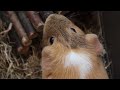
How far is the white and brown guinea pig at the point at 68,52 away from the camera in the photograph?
203 cm

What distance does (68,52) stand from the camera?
2.08 meters

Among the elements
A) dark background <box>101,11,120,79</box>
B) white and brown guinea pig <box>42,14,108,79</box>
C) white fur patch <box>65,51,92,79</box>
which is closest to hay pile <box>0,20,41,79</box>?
white and brown guinea pig <box>42,14,108,79</box>

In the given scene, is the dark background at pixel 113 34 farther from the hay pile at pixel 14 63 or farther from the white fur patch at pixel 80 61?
the hay pile at pixel 14 63

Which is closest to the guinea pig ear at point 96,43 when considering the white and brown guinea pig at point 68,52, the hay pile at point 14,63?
the white and brown guinea pig at point 68,52

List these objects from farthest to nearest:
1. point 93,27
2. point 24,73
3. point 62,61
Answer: point 93,27 < point 24,73 < point 62,61

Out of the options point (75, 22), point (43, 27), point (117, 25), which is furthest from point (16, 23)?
point (117, 25)

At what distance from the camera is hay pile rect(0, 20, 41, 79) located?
7.24 ft

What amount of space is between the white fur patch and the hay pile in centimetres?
21

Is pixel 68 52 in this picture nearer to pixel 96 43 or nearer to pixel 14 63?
pixel 96 43

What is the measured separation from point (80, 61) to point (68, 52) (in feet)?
0.27

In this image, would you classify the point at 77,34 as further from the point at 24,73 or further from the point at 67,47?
the point at 24,73

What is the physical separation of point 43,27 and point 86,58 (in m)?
0.33

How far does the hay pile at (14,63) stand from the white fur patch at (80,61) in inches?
8.2
